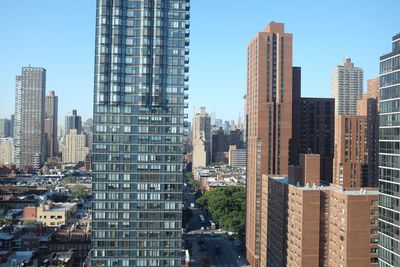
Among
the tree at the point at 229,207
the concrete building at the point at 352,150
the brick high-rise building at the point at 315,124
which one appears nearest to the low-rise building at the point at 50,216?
the tree at the point at 229,207

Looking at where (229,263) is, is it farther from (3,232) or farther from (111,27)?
(111,27)

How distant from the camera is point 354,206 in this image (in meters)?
61.6

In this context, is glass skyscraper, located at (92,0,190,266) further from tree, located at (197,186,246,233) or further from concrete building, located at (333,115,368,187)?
concrete building, located at (333,115,368,187)

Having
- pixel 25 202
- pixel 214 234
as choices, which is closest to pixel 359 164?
pixel 214 234

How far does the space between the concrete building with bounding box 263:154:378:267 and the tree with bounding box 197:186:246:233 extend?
34431 millimetres

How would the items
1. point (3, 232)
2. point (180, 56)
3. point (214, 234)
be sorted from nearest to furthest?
point (180, 56), point (3, 232), point (214, 234)

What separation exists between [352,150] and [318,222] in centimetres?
6611

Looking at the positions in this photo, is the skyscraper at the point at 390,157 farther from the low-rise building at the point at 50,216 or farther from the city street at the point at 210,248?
the low-rise building at the point at 50,216

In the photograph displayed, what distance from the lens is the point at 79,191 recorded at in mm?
163000

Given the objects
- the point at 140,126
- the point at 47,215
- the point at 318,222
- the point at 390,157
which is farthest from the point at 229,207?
the point at 390,157

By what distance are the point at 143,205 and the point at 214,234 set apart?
69652mm

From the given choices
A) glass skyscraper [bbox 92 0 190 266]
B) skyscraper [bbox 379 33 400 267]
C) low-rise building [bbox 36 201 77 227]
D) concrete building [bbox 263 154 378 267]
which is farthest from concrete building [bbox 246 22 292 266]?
skyscraper [bbox 379 33 400 267]

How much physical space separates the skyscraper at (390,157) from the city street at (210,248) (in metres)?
49.4

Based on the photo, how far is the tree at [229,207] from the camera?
4759 inches
